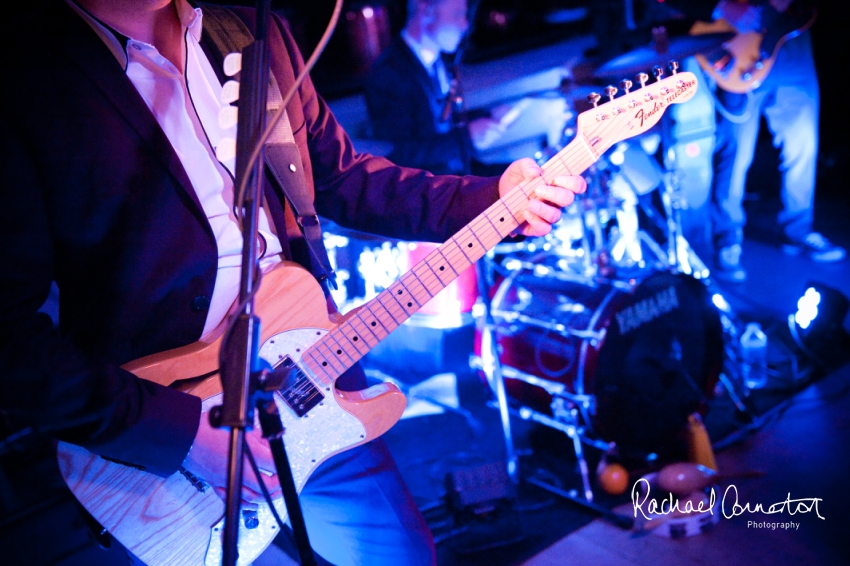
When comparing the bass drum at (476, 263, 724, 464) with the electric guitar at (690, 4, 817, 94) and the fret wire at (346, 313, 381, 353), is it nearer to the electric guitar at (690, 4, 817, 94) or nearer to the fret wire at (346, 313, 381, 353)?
the fret wire at (346, 313, 381, 353)

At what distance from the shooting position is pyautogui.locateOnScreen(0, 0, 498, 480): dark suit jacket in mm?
1320

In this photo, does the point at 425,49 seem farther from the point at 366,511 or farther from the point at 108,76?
the point at 366,511

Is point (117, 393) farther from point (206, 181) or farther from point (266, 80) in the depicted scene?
→ point (266, 80)

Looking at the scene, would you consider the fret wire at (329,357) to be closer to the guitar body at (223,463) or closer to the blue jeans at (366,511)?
the guitar body at (223,463)

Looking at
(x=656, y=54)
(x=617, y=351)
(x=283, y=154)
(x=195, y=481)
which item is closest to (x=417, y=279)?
(x=283, y=154)

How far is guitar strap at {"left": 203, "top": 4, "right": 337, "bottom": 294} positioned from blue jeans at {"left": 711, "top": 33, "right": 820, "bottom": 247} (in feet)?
15.0

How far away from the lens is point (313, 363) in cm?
160

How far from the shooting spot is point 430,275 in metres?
1.68

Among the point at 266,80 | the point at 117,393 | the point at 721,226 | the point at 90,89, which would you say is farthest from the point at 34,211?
the point at 721,226

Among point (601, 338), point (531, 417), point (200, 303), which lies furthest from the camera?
point (531, 417)

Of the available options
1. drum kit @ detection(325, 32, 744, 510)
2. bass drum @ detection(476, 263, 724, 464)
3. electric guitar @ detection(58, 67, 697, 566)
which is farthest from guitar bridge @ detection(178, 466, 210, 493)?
bass drum @ detection(476, 263, 724, 464)

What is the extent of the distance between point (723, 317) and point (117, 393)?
3584 mm

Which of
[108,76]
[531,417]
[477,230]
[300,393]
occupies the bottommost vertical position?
[531,417]

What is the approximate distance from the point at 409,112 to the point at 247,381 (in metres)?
3.52
